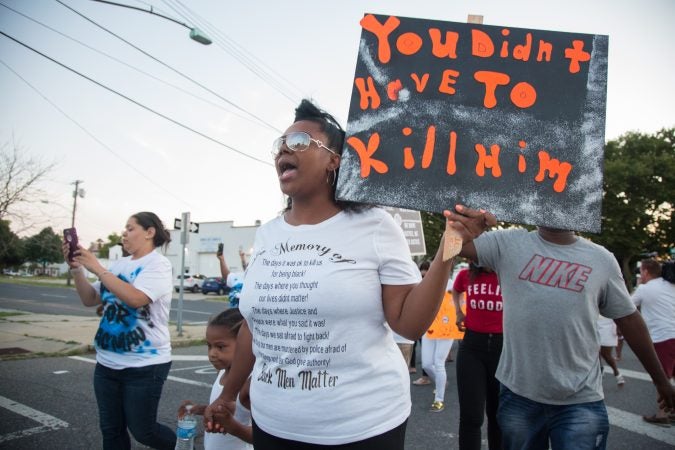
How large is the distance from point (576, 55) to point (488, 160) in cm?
60

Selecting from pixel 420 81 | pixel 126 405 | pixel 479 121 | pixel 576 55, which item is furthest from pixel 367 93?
pixel 126 405

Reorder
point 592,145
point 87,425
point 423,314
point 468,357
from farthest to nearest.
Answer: point 87,425, point 468,357, point 592,145, point 423,314

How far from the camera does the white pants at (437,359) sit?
534 cm

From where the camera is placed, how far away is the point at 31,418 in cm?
450

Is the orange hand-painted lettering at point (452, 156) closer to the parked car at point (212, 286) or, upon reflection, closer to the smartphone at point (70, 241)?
the smartphone at point (70, 241)

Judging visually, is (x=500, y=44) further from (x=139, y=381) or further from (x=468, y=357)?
(x=139, y=381)

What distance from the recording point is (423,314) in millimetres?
1392

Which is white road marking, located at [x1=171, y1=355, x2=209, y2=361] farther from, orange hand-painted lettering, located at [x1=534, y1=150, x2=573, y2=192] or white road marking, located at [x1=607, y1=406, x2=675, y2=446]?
orange hand-painted lettering, located at [x1=534, y1=150, x2=573, y2=192]

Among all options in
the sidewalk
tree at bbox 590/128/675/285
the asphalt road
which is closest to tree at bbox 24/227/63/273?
the sidewalk

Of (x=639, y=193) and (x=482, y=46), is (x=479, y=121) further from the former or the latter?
(x=639, y=193)

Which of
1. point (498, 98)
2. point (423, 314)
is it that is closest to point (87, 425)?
point (423, 314)

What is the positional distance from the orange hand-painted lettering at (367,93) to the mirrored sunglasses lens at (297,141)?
0.85ft

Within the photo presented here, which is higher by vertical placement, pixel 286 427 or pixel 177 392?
pixel 286 427

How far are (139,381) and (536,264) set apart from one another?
252 centimetres
